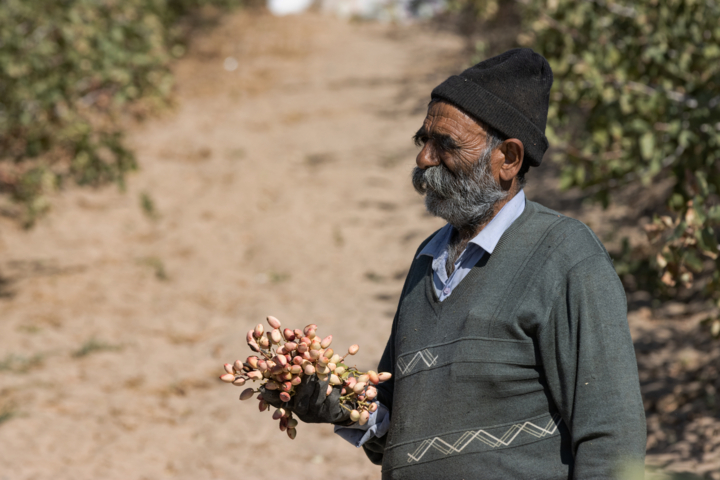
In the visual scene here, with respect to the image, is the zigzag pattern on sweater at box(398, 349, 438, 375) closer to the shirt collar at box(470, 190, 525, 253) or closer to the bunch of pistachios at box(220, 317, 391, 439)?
the bunch of pistachios at box(220, 317, 391, 439)

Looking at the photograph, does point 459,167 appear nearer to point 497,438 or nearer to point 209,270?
point 497,438

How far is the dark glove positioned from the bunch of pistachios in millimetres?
15

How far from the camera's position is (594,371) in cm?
133

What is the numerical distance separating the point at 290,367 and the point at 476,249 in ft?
1.73

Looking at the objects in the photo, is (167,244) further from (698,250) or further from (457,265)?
(457,265)

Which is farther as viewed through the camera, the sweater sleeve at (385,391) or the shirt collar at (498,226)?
the sweater sleeve at (385,391)

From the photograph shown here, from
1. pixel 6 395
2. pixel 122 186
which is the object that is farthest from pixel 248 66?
pixel 6 395

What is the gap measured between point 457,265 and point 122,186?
5.69 m

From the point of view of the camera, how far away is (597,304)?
1351mm

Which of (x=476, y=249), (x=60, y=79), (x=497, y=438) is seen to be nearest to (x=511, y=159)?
(x=476, y=249)

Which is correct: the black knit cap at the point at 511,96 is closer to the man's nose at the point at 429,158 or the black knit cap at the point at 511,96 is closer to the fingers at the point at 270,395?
the man's nose at the point at 429,158

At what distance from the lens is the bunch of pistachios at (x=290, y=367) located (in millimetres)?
1472

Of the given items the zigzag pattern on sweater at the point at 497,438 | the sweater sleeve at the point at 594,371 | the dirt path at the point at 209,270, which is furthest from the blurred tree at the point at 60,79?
the sweater sleeve at the point at 594,371

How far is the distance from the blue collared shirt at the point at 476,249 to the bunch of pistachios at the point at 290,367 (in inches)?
10.8
